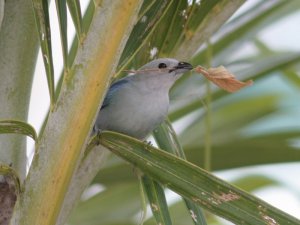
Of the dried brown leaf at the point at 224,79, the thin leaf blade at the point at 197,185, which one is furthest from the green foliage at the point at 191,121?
the dried brown leaf at the point at 224,79

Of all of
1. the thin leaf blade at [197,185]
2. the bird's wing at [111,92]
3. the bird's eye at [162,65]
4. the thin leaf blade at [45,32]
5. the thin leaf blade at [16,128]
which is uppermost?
the bird's wing at [111,92]

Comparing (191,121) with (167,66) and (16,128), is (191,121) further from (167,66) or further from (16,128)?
(16,128)

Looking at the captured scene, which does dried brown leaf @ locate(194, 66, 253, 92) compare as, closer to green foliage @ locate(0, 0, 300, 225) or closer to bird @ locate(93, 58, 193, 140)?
green foliage @ locate(0, 0, 300, 225)

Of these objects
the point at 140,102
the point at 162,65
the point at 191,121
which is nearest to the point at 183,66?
the point at 162,65

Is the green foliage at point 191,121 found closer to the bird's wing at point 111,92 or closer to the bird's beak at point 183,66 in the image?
the bird's beak at point 183,66

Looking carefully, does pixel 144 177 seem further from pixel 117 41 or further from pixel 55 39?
pixel 55 39

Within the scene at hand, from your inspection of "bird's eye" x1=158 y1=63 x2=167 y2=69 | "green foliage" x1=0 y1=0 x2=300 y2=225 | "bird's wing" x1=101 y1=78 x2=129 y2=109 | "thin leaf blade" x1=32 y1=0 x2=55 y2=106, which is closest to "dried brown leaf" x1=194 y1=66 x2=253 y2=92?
"green foliage" x1=0 y1=0 x2=300 y2=225

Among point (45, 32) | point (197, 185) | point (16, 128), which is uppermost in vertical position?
point (45, 32)
